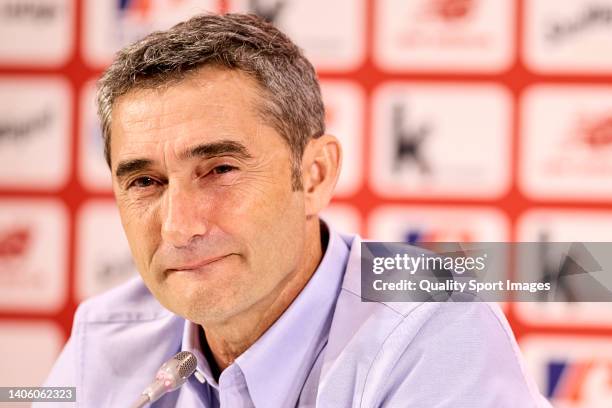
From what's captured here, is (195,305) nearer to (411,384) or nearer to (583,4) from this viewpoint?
(411,384)

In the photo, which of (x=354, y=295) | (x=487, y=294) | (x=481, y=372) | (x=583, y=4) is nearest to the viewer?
(x=481, y=372)

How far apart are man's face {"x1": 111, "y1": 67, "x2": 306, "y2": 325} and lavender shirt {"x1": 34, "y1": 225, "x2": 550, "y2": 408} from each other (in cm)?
13

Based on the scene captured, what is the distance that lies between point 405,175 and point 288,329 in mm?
1368

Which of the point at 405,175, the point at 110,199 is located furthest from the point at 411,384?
the point at 110,199

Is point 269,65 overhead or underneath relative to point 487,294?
overhead

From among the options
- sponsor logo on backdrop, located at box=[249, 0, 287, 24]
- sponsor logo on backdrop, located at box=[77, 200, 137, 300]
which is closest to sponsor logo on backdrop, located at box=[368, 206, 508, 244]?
sponsor logo on backdrop, located at box=[249, 0, 287, 24]

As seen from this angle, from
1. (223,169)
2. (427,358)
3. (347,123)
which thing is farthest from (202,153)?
(347,123)

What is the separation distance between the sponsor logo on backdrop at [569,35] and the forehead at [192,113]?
165 centimetres

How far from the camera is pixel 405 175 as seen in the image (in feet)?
8.56

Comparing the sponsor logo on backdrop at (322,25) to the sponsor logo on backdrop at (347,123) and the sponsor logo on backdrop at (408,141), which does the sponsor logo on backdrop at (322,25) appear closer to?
the sponsor logo on backdrop at (347,123)

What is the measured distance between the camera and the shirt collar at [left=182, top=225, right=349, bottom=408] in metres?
1.31

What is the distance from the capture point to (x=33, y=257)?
2.76m

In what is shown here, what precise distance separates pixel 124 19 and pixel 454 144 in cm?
125

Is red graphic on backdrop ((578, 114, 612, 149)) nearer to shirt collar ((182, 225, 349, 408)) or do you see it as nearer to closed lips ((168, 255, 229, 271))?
shirt collar ((182, 225, 349, 408))
